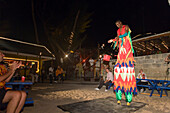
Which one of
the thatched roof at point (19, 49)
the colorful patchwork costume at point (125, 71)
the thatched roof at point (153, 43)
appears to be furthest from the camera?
the thatched roof at point (19, 49)

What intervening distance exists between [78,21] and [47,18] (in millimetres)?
3920

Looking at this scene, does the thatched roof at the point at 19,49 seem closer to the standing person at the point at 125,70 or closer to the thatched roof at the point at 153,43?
the thatched roof at the point at 153,43

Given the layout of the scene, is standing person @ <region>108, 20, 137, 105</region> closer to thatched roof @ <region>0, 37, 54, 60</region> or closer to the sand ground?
the sand ground

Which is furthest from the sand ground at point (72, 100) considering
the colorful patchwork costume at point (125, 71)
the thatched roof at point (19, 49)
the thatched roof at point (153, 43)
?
the thatched roof at point (19, 49)

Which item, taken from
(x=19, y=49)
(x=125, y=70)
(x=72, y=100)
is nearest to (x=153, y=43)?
(x=125, y=70)

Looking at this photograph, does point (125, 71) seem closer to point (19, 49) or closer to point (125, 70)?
point (125, 70)

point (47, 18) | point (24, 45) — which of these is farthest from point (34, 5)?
point (24, 45)

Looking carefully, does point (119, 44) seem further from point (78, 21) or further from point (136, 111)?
point (78, 21)

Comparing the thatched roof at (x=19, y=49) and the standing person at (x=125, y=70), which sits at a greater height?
the thatched roof at (x=19, y=49)

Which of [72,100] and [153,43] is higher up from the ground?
[153,43]

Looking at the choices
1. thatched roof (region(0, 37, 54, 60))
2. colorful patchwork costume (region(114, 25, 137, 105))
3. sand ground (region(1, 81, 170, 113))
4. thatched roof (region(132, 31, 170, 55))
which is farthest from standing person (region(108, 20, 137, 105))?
thatched roof (region(0, 37, 54, 60))

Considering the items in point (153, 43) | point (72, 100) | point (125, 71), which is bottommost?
point (72, 100)

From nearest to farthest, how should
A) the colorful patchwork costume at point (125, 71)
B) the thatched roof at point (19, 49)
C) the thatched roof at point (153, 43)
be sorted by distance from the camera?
1. the colorful patchwork costume at point (125, 71)
2. the thatched roof at point (153, 43)
3. the thatched roof at point (19, 49)

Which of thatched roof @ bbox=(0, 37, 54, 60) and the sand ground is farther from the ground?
thatched roof @ bbox=(0, 37, 54, 60)
